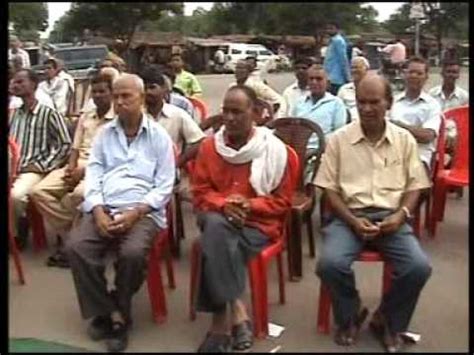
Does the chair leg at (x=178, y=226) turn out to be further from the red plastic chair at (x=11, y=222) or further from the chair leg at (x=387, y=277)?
the chair leg at (x=387, y=277)

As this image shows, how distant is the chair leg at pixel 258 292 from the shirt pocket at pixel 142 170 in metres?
0.71

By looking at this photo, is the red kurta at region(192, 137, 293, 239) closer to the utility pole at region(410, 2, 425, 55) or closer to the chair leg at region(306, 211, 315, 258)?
the chair leg at region(306, 211, 315, 258)

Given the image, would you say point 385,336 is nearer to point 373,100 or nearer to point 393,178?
point 393,178

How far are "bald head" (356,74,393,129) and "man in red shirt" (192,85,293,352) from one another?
16.5 inches

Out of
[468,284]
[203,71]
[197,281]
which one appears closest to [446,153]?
[468,284]

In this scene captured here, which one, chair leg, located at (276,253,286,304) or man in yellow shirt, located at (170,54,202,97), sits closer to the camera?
chair leg, located at (276,253,286,304)

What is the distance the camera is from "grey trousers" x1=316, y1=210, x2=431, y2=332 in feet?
10.8

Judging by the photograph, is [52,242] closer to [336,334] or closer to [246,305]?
[246,305]

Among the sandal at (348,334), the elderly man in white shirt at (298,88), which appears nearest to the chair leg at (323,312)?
the sandal at (348,334)

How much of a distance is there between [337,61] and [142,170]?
16.5ft

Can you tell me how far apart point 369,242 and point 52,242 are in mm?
2322

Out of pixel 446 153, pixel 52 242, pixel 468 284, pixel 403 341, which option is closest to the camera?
pixel 403 341

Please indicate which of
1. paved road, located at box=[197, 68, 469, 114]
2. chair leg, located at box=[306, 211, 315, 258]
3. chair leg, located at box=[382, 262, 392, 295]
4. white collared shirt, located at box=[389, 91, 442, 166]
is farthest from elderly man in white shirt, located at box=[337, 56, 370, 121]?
chair leg, located at box=[382, 262, 392, 295]
